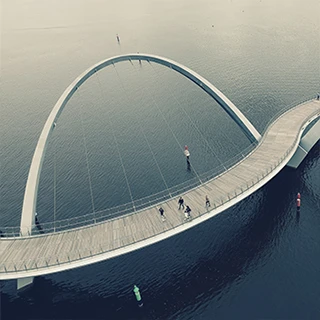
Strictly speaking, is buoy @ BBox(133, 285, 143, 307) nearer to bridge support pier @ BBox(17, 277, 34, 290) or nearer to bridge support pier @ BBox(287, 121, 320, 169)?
bridge support pier @ BBox(17, 277, 34, 290)

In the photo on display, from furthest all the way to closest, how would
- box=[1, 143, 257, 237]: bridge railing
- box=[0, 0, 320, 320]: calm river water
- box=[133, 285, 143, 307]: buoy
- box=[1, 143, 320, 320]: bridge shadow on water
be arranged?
1. box=[1, 143, 257, 237]: bridge railing
2. box=[0, 0, 320, 320]: calm river water
3. box=[1, 143, 320, 320]: bridge shadow on water
4. box=[133, 285, 143, 307]: buoy

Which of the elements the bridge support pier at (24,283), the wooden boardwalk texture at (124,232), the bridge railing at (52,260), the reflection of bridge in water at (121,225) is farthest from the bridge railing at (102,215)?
the bridge railing at (52,260)

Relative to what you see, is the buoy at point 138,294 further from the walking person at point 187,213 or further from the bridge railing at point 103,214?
the bridge railing at point 103,214

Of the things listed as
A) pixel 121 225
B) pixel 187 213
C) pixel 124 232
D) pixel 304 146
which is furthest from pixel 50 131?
pixel 304 146

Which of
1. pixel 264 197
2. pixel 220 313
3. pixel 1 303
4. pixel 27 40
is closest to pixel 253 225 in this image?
pixel 264 197

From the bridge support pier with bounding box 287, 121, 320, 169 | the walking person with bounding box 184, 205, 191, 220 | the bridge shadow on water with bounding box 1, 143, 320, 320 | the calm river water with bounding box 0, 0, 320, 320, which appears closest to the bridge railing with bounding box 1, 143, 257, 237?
the calm river water with bounding box 0, 0, 320, 320
